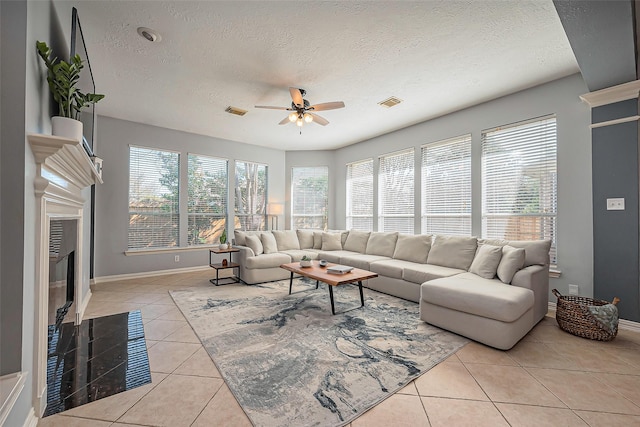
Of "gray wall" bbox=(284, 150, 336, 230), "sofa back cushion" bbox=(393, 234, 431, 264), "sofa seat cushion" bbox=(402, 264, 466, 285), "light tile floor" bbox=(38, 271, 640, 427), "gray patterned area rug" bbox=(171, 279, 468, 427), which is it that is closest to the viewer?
"light tile floor" bbox=(38, 271, 640, 427)

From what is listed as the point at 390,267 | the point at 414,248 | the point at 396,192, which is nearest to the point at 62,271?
the point at 390,267

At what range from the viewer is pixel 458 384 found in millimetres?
1854

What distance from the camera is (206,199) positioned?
5.74 m

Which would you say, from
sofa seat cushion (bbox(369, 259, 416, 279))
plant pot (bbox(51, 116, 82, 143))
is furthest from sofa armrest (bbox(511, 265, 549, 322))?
plant pot (bbox(51, 116, 82, 143))

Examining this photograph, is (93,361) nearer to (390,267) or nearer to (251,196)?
(390,267)

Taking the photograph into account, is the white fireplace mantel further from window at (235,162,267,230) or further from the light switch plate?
the light switch plate

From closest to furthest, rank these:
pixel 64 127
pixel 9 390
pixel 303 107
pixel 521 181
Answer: pixel 9 390, pixel 64 127, pixel 303 107, pixel 521 181

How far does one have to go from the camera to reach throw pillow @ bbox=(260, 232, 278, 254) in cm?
496

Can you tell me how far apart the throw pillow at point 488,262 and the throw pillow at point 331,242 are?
2757 millimetres

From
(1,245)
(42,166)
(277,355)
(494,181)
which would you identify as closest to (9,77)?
(42,166)

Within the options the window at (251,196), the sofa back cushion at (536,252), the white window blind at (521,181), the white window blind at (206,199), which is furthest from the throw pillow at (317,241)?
the sofa back cushion at (536,252)

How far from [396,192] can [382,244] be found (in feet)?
3.89

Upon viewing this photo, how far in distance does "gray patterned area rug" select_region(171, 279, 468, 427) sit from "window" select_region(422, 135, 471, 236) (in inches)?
66.1

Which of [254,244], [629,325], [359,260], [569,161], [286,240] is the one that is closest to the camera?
[629,325]
